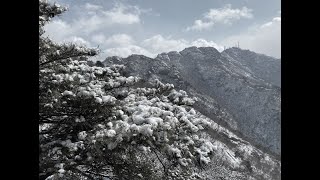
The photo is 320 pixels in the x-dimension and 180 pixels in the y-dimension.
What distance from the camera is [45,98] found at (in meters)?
7.25

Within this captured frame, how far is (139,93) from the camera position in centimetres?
903

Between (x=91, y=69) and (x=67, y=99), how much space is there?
4.54ft

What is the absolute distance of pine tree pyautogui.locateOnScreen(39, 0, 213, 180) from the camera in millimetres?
6684

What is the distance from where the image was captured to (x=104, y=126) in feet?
23.0

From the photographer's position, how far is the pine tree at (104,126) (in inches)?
263
